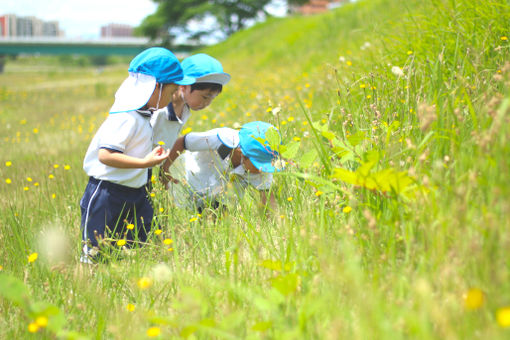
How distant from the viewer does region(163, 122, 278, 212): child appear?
8.63 ft

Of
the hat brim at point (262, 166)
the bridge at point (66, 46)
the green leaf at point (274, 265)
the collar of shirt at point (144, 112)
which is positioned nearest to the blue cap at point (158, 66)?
the collar of shirt at point (144, 112)

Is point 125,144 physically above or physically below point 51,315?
above

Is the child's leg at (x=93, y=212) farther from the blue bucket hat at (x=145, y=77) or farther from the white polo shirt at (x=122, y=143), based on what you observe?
the blue bucket hat at (x=145, y=77)

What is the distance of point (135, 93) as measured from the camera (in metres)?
2.35

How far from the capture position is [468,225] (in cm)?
122

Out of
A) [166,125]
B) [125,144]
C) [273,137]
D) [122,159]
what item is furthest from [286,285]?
[166,125]

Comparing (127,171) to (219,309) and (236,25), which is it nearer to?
(219,309)

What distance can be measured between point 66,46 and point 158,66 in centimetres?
5537

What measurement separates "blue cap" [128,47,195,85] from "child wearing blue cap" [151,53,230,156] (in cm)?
38

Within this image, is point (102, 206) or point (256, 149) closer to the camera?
point (102, 206)

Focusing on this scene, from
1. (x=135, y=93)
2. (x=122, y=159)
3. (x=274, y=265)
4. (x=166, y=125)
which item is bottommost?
(x=274, y=265)

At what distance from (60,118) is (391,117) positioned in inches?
318

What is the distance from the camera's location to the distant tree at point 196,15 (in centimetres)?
3375

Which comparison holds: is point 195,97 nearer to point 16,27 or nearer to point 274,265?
point 274,265
